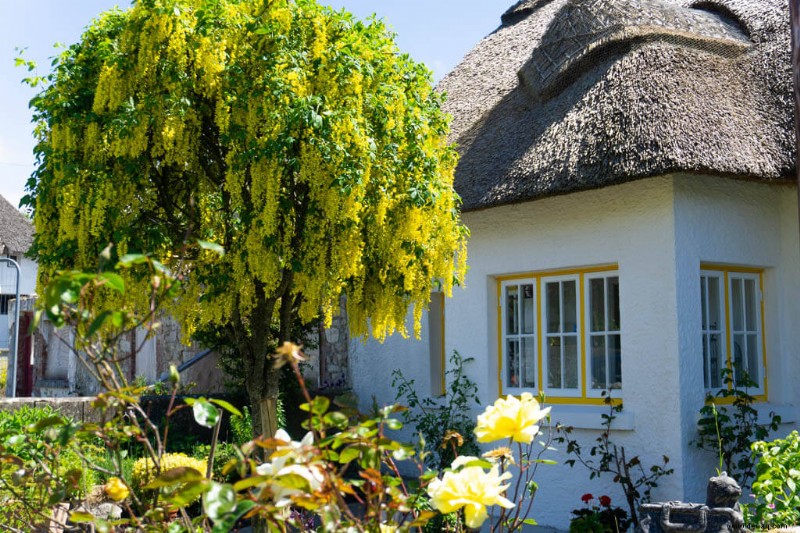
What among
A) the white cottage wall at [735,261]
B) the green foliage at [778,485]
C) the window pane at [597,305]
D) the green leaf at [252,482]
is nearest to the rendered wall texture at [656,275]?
the white cottage wall at [735,261]

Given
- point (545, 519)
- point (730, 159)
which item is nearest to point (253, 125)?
point (730, 159)

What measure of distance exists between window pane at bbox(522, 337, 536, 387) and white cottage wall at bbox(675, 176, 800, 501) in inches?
57.6

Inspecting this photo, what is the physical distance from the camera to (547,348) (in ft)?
23.6

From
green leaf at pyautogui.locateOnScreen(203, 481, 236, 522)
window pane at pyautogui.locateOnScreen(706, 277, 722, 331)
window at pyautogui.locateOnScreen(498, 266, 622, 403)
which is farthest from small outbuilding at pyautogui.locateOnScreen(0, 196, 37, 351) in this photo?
green leaf at pyautogui.locateOnScreen(203, 481, 236, 522)

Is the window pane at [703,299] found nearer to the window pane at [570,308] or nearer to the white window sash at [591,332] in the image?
the white window sash at [591,332]

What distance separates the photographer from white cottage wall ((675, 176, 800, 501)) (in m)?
6.18

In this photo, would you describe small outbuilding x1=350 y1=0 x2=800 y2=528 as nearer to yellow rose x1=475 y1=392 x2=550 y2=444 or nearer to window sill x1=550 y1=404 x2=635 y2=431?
window sill x1=550 y1=404 x2=635 y2=431

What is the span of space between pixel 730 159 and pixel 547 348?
2.07 metres

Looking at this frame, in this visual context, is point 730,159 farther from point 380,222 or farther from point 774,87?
point 380,222

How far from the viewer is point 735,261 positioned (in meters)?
6.62

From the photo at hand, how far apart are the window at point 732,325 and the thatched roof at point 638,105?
0.88 metres

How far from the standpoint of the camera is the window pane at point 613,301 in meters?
6.77

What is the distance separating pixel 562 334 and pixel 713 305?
1.16 metres

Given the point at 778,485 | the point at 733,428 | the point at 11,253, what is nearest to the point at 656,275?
the point at 733,428
